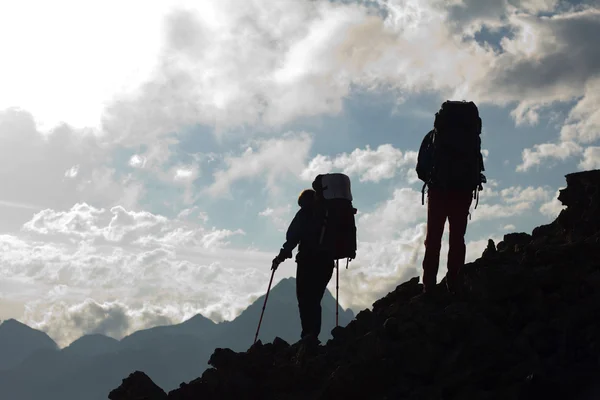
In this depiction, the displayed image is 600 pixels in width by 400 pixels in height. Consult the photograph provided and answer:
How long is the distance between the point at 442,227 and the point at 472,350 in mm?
3864

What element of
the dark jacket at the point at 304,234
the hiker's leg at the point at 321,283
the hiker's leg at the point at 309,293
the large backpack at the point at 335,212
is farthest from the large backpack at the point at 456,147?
the hiker's leg at the point at 309,293

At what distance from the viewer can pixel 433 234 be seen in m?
10.5

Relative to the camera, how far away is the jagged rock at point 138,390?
9025 millimetres

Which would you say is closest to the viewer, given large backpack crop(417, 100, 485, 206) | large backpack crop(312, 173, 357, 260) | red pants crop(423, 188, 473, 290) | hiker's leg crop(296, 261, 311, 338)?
large backpack crop(417, 100, 485, 206)

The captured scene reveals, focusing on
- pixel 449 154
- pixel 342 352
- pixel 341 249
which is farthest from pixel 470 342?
pixel 341 249

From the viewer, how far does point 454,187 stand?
10.1m

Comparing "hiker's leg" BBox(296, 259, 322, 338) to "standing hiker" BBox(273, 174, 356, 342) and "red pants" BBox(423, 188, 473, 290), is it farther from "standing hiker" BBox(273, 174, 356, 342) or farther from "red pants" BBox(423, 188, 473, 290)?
"red pants" BBox(423, 188, 473, 290)

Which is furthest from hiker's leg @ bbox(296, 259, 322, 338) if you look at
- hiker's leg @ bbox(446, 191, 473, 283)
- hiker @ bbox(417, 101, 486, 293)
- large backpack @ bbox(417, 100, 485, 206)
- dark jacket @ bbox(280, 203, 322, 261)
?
large backpack @ bbox(417, 100, 485, 206)

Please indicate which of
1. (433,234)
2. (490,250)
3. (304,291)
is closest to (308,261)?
(304,291)

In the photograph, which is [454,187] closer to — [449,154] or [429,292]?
[449,154]

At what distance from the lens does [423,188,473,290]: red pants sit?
1030cm

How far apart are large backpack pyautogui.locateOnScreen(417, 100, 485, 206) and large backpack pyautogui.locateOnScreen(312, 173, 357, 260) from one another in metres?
3.11

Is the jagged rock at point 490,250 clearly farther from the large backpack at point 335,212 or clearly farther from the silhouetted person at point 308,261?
the silhouetted person at point 308,261

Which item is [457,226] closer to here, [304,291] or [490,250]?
[490,250]
